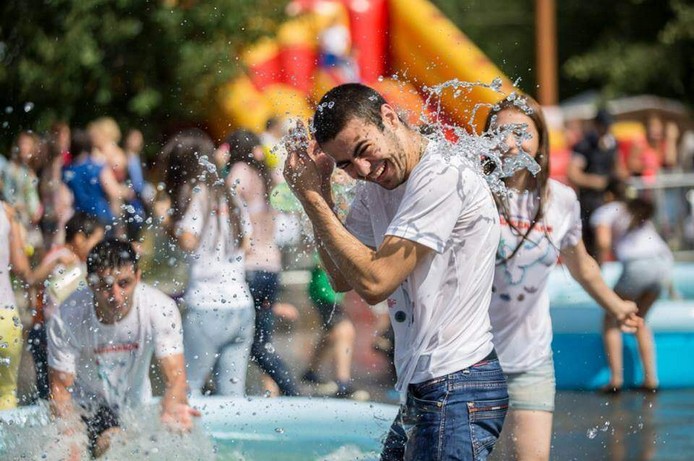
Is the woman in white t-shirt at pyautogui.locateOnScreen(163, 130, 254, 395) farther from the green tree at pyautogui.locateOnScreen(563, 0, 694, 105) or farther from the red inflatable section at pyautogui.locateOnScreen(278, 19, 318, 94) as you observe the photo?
the green tree at pyautogui.locateOnScreen(563, 0, 694, 105)

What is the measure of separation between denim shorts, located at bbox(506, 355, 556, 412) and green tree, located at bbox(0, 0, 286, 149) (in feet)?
29.7

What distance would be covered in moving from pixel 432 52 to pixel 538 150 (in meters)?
9.53

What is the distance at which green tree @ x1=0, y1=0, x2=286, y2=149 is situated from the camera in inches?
510

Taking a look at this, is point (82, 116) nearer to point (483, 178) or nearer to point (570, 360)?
point (570, 360)

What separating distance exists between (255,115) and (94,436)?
8.58 m

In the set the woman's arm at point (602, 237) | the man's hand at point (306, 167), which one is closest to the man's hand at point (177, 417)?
the man's hand at point (306, 167)

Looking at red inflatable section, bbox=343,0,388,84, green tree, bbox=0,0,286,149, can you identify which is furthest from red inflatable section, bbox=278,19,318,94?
green tree, bbox=0,0,286,149

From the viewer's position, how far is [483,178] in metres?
3.73

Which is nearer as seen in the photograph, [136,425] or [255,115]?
[136,425]

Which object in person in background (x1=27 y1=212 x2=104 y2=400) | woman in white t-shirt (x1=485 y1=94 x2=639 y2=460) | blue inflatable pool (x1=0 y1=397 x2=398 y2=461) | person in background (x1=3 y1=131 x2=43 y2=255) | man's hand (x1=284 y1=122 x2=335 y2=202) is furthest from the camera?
person in background (x1=3 y1=131 x2=43 y2=255)

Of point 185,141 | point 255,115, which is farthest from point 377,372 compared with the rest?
point 255,115

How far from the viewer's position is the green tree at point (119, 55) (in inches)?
510

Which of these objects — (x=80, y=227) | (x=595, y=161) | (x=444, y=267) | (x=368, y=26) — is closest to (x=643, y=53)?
(x=368, y=26)

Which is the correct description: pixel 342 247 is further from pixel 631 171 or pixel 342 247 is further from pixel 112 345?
pixel 631 171
